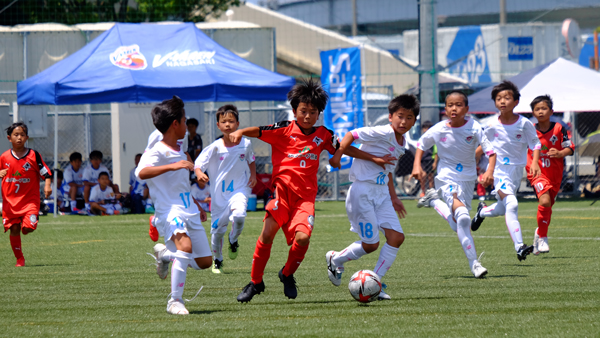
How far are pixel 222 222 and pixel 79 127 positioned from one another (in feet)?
41.7

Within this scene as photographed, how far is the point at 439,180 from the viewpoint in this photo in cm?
816

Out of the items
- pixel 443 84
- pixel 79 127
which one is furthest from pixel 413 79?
pixel 79 127

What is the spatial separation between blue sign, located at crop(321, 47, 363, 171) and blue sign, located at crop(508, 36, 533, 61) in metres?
15.5

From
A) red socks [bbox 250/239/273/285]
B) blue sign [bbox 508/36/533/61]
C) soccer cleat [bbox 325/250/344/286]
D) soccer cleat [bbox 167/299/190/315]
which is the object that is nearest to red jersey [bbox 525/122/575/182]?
soccer cleat [bbox 325/250/344/286]

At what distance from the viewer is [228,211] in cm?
857

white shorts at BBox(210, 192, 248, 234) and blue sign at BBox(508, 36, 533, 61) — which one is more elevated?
blue sign at BBox(508, 36, 533, 61)

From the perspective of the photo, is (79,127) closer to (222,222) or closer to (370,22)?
(222,222)

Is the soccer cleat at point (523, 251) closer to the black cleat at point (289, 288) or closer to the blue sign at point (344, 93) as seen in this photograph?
the black cleat at point (289, 288)

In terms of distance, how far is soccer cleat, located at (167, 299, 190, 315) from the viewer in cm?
564

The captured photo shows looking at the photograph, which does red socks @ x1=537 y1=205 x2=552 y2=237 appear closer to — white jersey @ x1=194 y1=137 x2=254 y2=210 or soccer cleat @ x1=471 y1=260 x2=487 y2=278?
soccer cleat @ x1=471 y1=260 x2=487 y2=278

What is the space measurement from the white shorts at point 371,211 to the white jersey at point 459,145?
5.00ft

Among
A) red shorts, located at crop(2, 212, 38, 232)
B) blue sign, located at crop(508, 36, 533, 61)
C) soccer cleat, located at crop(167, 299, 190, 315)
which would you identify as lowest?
soccer cleat, located at crop(167, 299, 190, 315)

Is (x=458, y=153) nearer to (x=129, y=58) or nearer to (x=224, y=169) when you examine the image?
(x=224, y=169)

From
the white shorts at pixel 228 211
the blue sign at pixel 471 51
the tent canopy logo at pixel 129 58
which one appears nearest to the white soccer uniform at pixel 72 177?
the tent canopy logo at pixel 129 58
